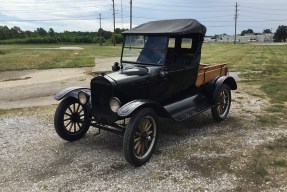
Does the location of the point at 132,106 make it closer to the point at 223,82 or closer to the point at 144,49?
the point at 144,49

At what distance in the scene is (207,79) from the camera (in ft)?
24.4

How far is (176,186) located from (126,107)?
137 centimetres

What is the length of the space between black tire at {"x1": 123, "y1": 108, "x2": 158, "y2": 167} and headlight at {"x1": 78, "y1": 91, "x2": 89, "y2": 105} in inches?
50.0

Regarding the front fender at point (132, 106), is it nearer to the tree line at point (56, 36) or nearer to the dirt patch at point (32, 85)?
the dirt patch at point (32, 85)

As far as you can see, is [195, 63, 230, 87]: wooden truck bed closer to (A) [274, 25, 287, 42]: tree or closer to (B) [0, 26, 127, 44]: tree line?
(B) [0, 26, 127, 44]: tree line

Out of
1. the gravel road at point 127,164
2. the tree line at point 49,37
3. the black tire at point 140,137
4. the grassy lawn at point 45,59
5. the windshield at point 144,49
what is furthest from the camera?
the tree line at point 49,37

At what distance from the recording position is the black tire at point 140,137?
480cm

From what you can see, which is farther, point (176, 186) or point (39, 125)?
point (39, 125)

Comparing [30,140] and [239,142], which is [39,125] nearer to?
[30,140]

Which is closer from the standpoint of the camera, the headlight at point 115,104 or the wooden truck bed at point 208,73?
the headlight at point 115,104

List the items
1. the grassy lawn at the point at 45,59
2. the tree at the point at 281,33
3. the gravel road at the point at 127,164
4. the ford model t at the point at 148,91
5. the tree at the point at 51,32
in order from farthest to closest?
the tree at the point at 281,33 → the tree at the point at 51,32 → the grassy lawn at the point at 45,59 → the ford model t at the point at 148,91 → the gravel road at the point at 127,164

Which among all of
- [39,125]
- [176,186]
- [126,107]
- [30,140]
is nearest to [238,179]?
[176,186]

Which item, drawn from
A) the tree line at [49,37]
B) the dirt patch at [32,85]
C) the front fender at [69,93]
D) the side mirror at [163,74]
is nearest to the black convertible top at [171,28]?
the side mirror at [163,74]

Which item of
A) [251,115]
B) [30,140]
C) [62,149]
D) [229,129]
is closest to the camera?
[62,149]
